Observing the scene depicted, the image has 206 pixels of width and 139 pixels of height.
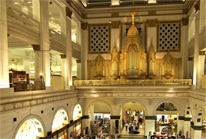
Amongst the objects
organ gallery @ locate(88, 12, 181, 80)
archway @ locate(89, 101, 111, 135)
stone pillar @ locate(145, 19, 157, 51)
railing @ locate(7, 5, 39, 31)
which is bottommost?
archway @ locate(89, 101, 111, 135)

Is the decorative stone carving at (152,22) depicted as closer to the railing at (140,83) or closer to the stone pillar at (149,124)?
the railing at (140,83)

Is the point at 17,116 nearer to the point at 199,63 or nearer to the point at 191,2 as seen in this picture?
the point at 199,63

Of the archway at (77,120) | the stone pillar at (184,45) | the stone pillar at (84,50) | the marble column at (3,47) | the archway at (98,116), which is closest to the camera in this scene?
the marble column at (3,47)

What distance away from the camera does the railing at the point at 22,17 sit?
829 centimetres

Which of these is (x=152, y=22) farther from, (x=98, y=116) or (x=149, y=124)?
(x=98, y=116)

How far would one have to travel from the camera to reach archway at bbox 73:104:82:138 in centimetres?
1583

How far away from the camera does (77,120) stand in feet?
53.1

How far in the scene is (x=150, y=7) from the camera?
717 inches

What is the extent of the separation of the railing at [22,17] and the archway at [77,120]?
891 cm

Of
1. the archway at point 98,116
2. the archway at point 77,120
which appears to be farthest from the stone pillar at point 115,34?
the archway at point 77,120

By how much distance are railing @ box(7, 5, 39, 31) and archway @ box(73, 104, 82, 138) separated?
351 inches

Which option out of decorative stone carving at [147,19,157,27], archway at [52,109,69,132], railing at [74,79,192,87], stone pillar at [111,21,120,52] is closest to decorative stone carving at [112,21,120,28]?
stone pillar at [111,21,120,52]

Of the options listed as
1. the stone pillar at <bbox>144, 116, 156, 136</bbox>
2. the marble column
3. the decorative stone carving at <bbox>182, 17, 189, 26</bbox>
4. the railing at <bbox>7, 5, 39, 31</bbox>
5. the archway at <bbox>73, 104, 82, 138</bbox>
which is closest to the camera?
the marble column

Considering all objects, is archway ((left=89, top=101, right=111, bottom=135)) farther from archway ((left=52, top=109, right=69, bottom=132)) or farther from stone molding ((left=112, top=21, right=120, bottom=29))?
stone molding ((left=112, top=21, right=120, bottom=29))
